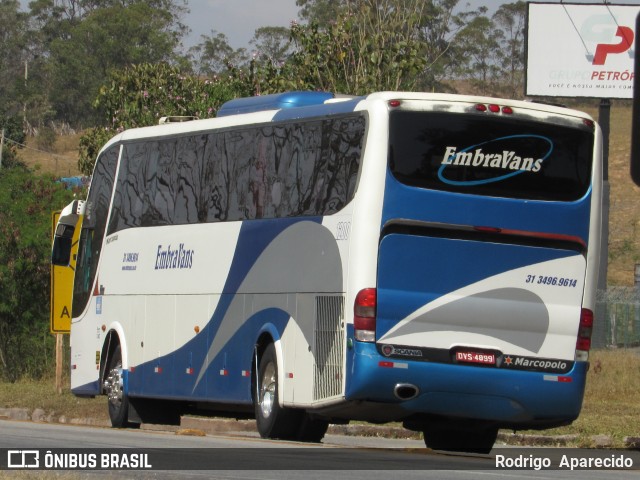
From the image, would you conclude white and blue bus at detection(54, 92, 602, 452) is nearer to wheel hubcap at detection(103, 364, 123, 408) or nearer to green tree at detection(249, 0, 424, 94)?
wheel hubcap at detection(103, 364, 123, 408)

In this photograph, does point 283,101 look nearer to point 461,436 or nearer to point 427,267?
point 427,267

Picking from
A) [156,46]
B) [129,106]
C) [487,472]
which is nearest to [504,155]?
[487,472]

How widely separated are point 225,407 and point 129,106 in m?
20.6

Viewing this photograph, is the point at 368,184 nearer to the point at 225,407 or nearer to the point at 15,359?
the point at 225,407

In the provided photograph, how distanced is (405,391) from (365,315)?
875 mm

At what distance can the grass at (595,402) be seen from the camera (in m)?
20.2

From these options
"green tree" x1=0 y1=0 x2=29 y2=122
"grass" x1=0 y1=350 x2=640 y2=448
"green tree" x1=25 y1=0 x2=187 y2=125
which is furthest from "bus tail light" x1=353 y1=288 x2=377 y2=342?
"green tree" x1=0 y1=0 x2=29 y2=122

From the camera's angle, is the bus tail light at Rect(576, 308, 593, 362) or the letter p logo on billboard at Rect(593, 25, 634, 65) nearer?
the bus tail light at Rect(576, 308, 593, 362)

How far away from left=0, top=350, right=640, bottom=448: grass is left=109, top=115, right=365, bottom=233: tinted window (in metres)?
5.26

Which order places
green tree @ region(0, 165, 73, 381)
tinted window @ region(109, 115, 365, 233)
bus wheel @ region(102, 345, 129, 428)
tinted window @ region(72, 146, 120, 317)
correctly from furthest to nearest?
green tree @ region(0, 165, 73, 381) → tinted window @ region(72, 146, 120, 317) → bus wheel @ region(102, 345, 129, 428) → tinted window @ region(109, 115, 365, 233)

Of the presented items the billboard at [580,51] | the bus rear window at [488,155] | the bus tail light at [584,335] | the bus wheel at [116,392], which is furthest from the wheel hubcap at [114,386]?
the billboard at [580,51]

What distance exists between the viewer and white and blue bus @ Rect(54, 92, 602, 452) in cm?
1493

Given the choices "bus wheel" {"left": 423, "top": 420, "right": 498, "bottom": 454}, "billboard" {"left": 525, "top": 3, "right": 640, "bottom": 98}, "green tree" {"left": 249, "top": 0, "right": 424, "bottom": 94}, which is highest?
"billboard" {"left": 525, "top": 3, "right": 640, "bottom": 98}

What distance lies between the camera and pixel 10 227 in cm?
3453
